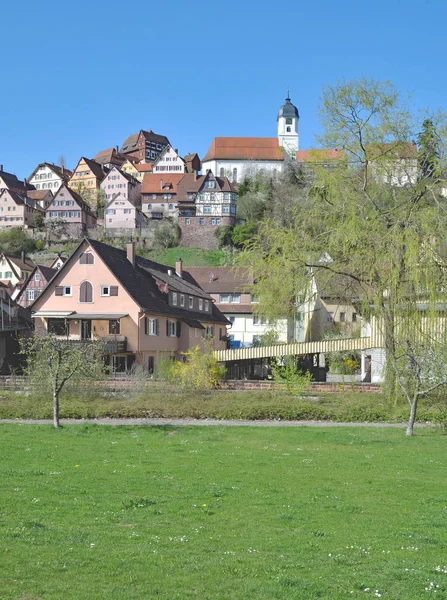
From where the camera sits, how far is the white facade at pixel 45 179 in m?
165

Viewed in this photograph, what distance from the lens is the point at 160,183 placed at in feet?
464

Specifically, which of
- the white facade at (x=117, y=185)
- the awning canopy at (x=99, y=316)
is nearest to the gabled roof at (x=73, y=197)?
the white facade at (x=117, y=185)

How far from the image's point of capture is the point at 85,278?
50094mm

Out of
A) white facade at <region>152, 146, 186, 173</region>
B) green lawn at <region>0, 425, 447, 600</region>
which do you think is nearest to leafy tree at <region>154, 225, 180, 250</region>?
white facade at <region>152, 146, 186, 173</region>

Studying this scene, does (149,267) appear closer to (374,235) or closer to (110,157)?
(374,235)

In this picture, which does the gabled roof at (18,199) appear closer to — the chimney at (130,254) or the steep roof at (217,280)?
the steep roof at (217,280)

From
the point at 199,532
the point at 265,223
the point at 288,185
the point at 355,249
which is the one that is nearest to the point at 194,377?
the point at 265,223

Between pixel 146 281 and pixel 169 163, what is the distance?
110235 mm

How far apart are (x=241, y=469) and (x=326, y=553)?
6968mm

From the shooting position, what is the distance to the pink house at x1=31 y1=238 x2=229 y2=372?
159 ft

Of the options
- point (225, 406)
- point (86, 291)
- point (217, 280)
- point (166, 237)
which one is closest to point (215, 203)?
point (166, 237)

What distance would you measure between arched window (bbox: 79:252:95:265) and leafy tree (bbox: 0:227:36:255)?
250 ft

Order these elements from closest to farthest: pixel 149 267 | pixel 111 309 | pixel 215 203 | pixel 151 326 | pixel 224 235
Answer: pixel 111 309 → pixel 151 326 → pixel 149 267 → pixel 224 235 → pixel 215 203

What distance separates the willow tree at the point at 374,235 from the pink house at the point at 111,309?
17581mm
